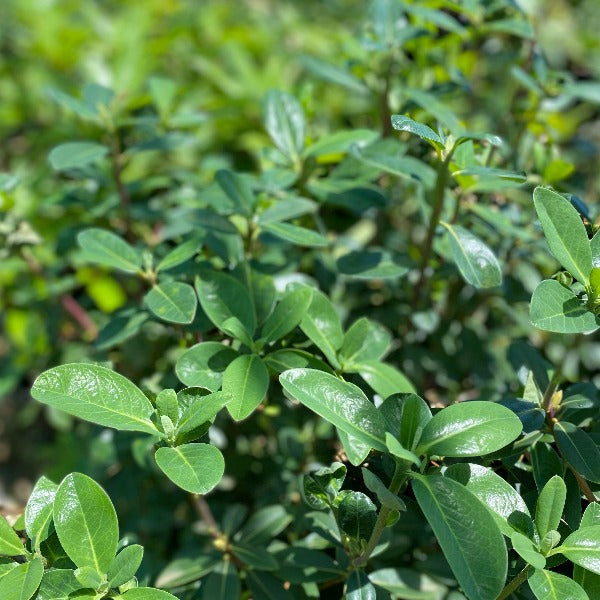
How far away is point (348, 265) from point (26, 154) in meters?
2.15

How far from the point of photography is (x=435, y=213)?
138 cm

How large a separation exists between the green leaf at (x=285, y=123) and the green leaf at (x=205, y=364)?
0.56 meters

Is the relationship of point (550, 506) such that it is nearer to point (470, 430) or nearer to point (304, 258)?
point (470, 430)

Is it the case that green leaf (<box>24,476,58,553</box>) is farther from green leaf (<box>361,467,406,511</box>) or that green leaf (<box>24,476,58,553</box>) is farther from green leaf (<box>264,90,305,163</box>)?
green leaf (<box>264,90,305,163</box>)

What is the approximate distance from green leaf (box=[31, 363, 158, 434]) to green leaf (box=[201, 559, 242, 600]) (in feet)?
1.41

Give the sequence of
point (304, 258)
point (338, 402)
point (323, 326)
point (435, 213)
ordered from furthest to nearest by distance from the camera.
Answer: point (304, 258), point (435, 213), point (323, 326), point (338, 402)

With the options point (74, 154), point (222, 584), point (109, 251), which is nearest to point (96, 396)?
point (109, 251)

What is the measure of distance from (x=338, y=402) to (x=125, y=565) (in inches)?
13.5

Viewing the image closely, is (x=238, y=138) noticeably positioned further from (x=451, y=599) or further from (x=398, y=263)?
(x=451, y=599)

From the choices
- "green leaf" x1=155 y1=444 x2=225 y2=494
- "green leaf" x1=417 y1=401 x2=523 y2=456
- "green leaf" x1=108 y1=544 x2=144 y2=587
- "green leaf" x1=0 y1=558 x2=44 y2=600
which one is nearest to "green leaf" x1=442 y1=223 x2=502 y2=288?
"green leaf" x1=417 y1=401 x2=523 y2=456

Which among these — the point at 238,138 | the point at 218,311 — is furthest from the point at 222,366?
the point at 238,138

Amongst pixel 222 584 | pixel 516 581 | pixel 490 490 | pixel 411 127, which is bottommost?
pixel 222 584

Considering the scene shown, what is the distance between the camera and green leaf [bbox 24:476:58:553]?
98 centimetres

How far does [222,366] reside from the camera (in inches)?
44.1
